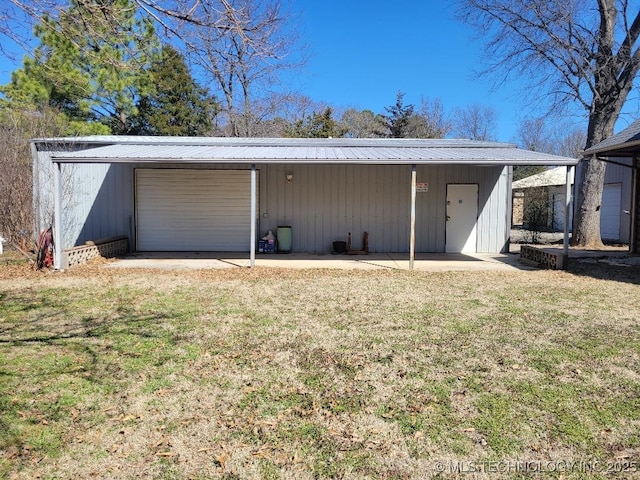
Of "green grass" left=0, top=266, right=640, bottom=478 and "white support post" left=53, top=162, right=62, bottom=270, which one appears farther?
"white support post" left=53, top=162, right=62, bottom=270

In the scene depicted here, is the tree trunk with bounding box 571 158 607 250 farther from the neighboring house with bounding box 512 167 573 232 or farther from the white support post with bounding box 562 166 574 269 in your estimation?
the white support post with bounding box 562 166 574 269

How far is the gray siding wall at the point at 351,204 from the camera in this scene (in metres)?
11.7

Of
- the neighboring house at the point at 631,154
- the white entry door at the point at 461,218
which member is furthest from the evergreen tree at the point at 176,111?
the neighboring house at the point at 631,154

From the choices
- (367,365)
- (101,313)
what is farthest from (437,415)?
(101,313)

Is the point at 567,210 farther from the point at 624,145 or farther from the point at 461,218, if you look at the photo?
the point at 461,218

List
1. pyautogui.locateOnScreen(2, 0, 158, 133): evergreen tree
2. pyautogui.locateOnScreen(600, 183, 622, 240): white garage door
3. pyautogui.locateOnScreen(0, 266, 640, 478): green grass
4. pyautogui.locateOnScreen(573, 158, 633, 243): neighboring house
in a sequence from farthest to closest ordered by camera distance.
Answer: pyautogui.locateOnScreen(600, 183, 622, 240): white garage door → pyautogui.locateOnScreen(573, 158, 633, 243): neighboring house → pyautogui.locateOnScreen(2, 0, 158, 133): evergreen tree → pyautogui.locateOnScreen(0, 266, 640, 478): green grass

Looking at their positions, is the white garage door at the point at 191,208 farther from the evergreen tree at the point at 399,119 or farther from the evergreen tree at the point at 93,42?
the evergreen tree at the point at 399,119

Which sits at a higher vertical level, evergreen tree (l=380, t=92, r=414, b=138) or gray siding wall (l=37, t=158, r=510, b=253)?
evergreen tree (l=380, t=92, r=414, b=138)

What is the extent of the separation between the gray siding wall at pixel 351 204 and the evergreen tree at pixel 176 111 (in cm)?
1212

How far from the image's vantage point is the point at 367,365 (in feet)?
12.7

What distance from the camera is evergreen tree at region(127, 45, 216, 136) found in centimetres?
2245

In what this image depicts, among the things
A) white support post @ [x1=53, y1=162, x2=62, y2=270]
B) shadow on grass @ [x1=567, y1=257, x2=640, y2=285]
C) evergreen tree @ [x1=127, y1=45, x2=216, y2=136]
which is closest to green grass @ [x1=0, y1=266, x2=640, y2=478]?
shadow on grass @ [x1=567, y1=257, x2=640, y2=285]

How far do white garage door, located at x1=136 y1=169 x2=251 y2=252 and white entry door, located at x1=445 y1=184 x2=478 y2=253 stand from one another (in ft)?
18.3

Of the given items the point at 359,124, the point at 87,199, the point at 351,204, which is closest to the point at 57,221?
the point at 87,199
